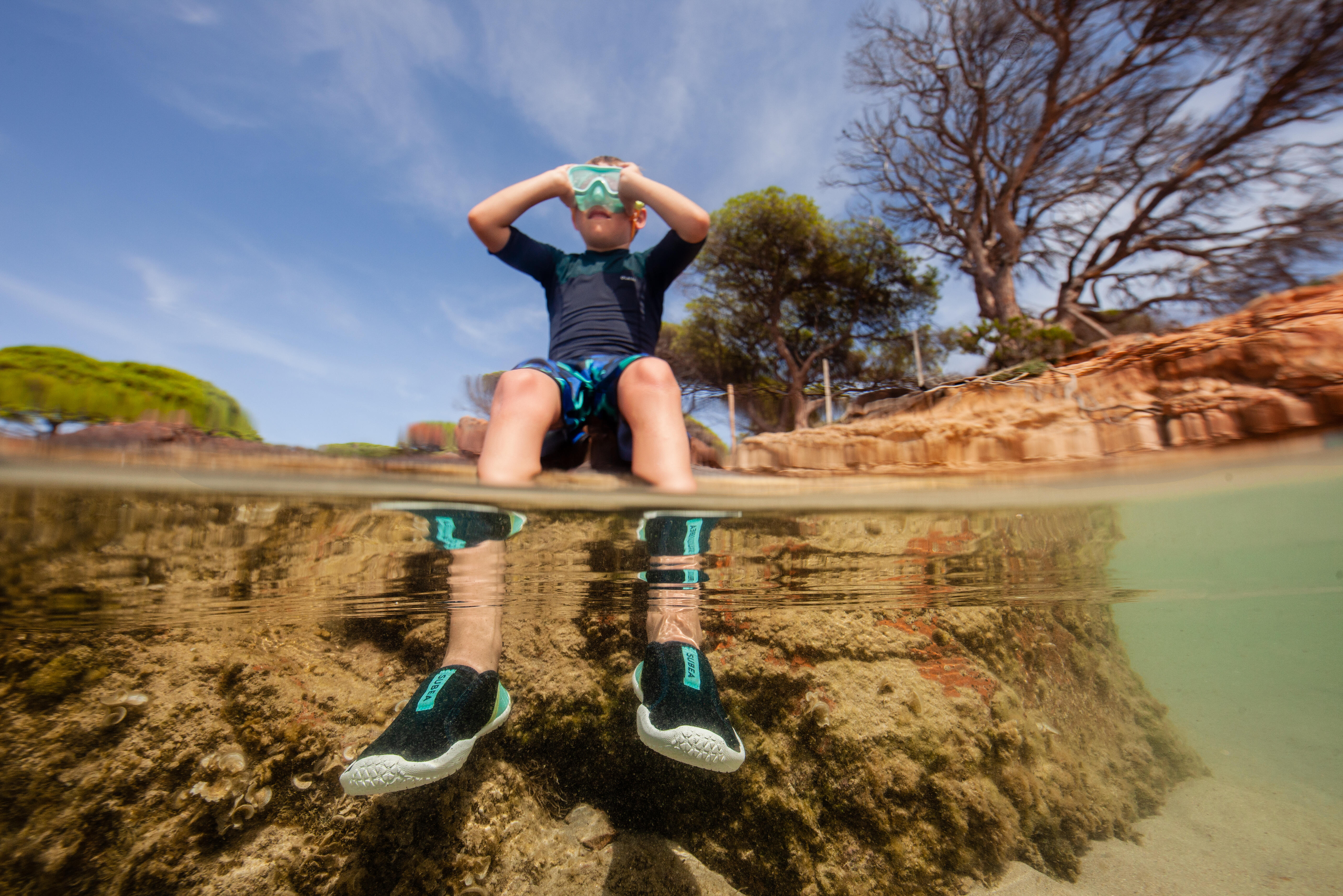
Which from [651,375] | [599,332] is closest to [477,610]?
[651,375]

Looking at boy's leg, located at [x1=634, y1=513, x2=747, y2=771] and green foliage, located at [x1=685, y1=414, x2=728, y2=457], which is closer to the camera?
boy's leg, located at [x1=634, y1=513, x2=747, y2=771]

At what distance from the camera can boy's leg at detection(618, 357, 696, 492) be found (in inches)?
79.9

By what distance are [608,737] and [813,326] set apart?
11.0 m

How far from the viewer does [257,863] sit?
258 cm

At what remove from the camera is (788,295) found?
12.2 m

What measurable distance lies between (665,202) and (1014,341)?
7.78m

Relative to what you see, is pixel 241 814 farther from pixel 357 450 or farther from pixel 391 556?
pixel 357 450

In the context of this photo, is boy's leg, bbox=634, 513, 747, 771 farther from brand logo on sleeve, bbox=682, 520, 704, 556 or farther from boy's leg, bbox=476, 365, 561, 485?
boy's leg, bbox=476, 365, 561, 485

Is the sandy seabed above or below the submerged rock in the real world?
below

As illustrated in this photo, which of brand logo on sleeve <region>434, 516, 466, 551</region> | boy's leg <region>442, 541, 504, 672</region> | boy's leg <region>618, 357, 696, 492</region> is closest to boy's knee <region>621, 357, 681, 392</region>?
boy's leg <region>618, 357, 696, 492</region>

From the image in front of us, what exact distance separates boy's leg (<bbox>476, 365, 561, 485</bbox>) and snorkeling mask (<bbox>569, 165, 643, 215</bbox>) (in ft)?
3.81

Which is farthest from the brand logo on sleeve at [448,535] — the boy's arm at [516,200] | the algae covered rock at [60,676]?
the algae covered rock at [60,676]

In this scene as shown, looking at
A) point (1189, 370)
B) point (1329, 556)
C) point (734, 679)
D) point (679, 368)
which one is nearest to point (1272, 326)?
point (1189, 370)

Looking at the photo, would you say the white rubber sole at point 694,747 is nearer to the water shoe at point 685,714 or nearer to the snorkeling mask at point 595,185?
the water shoe at point 685,714
